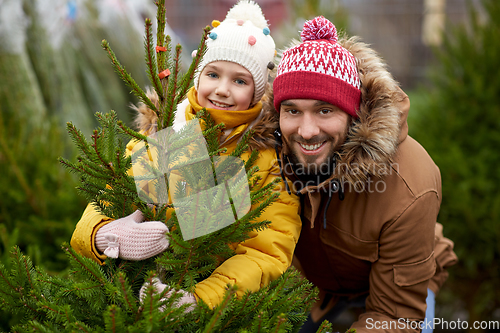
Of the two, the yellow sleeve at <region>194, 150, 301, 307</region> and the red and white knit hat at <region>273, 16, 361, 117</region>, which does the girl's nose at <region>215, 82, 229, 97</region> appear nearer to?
the red and white knit hat at <region>273, 16, 361, 117</region>

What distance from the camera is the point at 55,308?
1.27 metres

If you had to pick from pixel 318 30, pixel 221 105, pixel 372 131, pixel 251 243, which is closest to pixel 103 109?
pixel 221 105

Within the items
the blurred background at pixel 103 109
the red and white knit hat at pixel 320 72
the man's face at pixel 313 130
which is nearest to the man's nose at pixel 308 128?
the man's face at pixel 313 130

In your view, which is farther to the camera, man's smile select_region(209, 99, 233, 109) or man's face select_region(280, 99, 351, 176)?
man's smile select_region(209, 99, 233, 109)

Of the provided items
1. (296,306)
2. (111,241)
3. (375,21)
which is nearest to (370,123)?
(296,306)

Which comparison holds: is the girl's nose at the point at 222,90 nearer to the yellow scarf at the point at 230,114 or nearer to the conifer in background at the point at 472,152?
the yellow scarf at the point at 230,114

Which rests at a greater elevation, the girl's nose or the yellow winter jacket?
the girl's nose

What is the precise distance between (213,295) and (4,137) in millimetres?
2297

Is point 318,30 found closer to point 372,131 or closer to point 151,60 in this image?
point 372,131

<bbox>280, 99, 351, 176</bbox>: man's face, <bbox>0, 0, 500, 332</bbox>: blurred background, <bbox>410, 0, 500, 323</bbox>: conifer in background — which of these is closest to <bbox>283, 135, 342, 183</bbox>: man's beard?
<bbox>280, 99, 351, 176</bbox>: man's face

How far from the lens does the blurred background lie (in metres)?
2.88

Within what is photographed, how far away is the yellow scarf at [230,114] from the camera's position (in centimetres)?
191

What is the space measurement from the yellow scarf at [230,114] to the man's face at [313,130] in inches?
6.4

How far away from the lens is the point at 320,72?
6.15 ft
